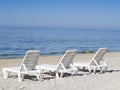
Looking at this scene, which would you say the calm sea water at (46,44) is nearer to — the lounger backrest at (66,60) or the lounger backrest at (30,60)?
the lounger backrest at (66,60)

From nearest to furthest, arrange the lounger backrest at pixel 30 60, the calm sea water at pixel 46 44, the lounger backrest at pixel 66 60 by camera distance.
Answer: the lounger backrest at pixel 30 60 → the lounger backrest at pixel 66 60 → the calm sea water at pixel 46 44

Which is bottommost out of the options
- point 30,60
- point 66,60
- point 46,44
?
point 46,44

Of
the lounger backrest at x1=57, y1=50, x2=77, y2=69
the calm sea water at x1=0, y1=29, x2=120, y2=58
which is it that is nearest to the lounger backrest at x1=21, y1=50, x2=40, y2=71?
the lounger backrest at x1=57, y1=50, x2=77, y2=69

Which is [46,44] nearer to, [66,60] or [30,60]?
[66,60]

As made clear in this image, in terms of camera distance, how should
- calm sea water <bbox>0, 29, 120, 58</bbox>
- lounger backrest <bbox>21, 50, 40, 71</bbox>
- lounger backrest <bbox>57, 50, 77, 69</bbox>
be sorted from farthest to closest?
1. calm sea water <bbox>0, 29, 120, 58</bbox>
2. lounger backrest <bbox>57, 50, 77, 69</bbox>
3. lounger backrest <bbox>21, 50, 40, 71</bbox>

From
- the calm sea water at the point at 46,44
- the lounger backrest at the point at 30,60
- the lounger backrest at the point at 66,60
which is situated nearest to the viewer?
the lounger backrest at the point at 30,60

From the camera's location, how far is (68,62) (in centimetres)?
1213

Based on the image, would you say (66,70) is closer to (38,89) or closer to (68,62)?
(68,62)

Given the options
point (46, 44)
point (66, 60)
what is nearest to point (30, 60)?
point (66, 60)

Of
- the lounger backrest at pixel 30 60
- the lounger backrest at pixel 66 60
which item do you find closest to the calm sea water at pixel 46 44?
the lounger backrest at pixel 66 60

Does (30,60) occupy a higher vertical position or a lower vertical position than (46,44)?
higher

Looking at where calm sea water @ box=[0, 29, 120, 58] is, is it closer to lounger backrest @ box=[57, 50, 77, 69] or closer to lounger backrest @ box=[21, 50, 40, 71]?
lounger backrest @ box=[57, 50, 77, 69]

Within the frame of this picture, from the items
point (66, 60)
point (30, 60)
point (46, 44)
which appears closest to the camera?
point (30, 60)

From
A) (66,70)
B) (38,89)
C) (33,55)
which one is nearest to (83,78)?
(66,70)
